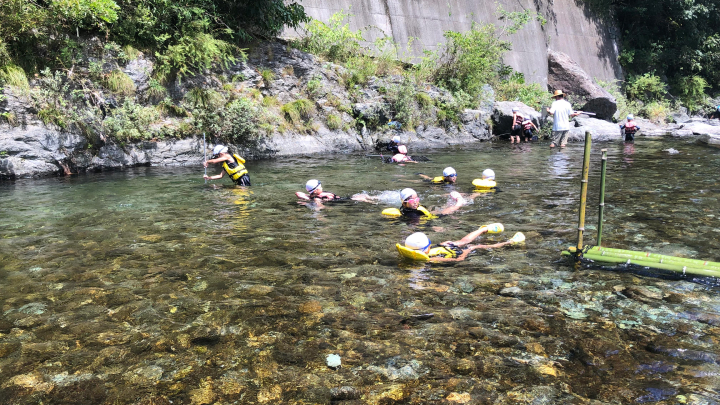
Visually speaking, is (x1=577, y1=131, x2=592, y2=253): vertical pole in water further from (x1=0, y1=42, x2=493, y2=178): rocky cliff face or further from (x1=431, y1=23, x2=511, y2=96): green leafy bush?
(x1=431, y1=23, x2=511, y2=96): green leafy bush

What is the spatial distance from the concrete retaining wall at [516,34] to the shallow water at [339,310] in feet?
43.5

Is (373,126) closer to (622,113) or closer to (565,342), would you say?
(565,342)

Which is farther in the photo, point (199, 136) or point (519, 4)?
point (519, 4)

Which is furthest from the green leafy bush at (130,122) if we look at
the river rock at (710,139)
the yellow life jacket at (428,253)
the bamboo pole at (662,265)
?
the river rock at (710,139)

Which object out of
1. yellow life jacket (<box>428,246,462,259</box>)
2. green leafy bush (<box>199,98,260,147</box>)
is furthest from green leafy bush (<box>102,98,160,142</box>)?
yellow life jacket (<box>428,246,462,259</box>)

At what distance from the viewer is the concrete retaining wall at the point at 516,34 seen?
1976 cm

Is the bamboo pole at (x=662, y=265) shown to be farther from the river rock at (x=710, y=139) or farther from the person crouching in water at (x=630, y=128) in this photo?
the person crouching in water at (x=630, y=128)

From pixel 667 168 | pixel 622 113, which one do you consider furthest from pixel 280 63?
pixel 622 113

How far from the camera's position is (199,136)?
13.9 m

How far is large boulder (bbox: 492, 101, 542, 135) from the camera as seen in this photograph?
66.4 feet

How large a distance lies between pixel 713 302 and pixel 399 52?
699 inches

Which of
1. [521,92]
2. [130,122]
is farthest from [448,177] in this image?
[521,92]

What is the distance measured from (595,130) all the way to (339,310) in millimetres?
20095

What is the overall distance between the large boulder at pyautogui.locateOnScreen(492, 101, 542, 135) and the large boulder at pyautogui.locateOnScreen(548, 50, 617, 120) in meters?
5.20
